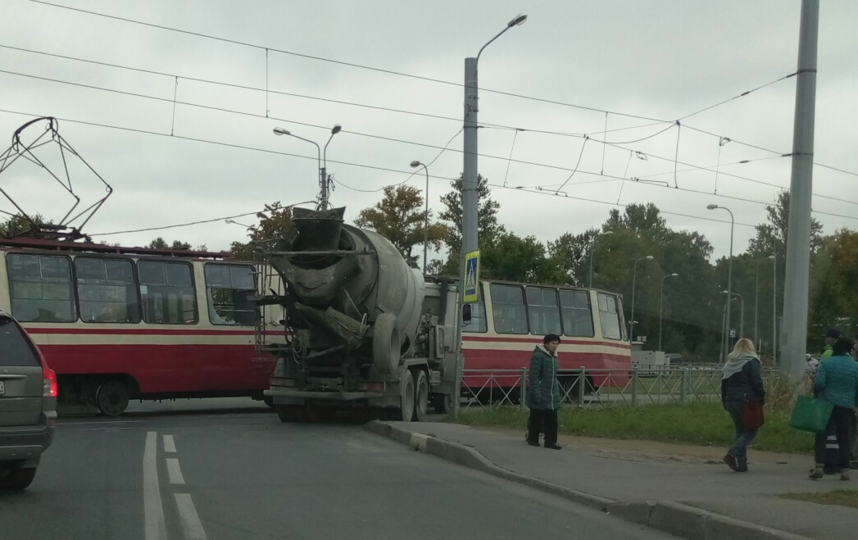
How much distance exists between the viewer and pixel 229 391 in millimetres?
23062

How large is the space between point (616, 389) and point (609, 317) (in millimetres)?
4573

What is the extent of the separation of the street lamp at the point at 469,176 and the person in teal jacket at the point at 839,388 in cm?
826

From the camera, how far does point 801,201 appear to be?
17.6 meters

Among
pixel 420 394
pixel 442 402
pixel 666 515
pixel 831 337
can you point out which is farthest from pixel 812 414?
pixel 442 402

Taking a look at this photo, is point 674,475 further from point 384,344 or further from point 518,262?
point 518,262

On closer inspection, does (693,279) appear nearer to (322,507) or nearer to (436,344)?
(436,344)

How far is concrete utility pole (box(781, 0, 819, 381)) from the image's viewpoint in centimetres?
1745

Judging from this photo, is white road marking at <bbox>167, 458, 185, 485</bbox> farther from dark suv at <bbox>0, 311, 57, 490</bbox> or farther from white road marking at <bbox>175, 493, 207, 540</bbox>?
dark suv at <bbox>0, 311, 57, 490</bbox>

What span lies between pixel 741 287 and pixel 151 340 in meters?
35.8

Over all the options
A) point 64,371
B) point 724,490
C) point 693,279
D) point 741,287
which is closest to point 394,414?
point 64,371

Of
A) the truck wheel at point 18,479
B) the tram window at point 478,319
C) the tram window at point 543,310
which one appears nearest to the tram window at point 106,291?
the tram window at point 478,319

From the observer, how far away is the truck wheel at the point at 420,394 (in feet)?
67.1

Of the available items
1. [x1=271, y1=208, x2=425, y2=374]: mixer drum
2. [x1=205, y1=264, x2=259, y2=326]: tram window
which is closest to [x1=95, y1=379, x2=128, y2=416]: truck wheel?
[x1=205, y1=264, x2=259, y2=326]: tram window

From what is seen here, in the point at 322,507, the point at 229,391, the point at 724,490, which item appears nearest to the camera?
the point at 322,507
